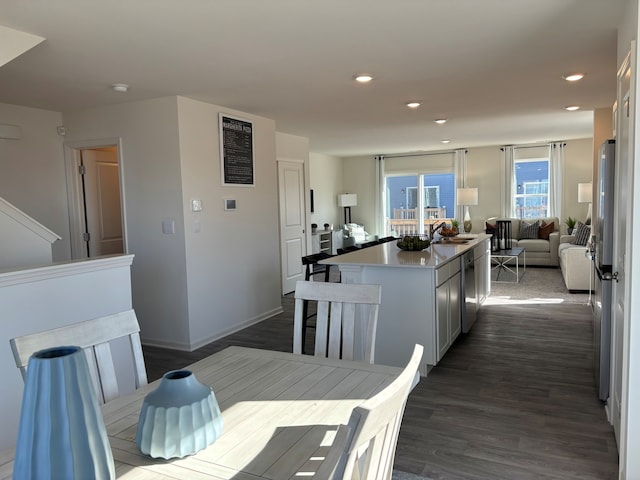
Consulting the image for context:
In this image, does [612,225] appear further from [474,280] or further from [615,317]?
[474,280]

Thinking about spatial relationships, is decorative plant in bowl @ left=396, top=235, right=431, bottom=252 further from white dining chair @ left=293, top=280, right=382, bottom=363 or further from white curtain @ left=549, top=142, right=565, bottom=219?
white curtain @ left=549, top=142, right=565, bottom=219

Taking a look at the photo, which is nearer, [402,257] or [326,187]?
[402,257]

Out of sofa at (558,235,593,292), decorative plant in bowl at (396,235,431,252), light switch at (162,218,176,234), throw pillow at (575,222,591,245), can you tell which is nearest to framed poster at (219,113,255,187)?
light switch at (162,218,176,234)

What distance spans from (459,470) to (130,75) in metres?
3.38

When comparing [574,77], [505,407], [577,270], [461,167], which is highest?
[574,77]

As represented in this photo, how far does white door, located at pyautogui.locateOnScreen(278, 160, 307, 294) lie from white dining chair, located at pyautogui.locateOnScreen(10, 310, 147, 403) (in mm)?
4812

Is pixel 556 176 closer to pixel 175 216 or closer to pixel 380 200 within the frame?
pixel 380 200

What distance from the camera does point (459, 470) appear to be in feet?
7.62

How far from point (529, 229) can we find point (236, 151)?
6436mm

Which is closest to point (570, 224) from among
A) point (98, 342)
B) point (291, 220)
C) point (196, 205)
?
point (291, 220)

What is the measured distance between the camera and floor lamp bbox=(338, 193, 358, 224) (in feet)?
33.5

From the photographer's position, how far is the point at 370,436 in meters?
0.85

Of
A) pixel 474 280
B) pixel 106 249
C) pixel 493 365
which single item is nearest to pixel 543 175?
pixel 474 280

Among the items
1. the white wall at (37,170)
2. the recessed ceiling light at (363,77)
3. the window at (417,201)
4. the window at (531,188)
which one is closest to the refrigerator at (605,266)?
the recessed ceiling light at (363,77)
